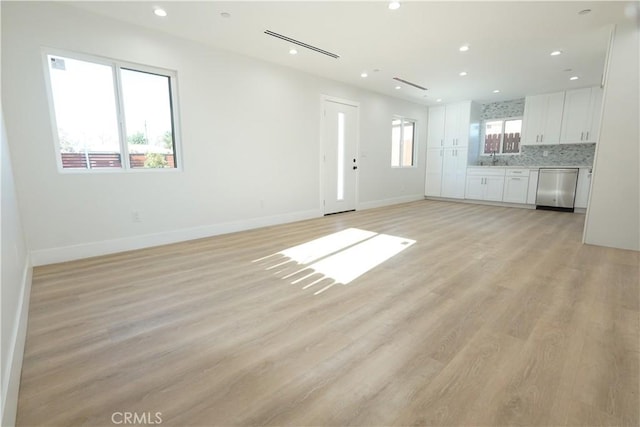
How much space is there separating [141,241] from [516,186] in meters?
7.60

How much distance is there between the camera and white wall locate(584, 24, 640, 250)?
3.31 m

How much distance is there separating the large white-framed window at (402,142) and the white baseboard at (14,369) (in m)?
6.86

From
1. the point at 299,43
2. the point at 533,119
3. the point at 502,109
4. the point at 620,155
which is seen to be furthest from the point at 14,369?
the point at 502,109

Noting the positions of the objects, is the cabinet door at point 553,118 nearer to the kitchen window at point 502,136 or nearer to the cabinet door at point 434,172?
the kitchen window at point 502,136

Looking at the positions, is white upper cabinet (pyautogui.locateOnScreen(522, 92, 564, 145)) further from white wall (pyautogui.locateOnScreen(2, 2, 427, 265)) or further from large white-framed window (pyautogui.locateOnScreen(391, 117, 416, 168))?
white wall (pyautogui.locateOnScreen(2, 2, 427, 265))

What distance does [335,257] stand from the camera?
10.5 ft

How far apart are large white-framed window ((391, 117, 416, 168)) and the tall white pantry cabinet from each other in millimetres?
609

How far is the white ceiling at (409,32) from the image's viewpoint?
296cm

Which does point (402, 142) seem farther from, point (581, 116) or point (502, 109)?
point (581, 116)

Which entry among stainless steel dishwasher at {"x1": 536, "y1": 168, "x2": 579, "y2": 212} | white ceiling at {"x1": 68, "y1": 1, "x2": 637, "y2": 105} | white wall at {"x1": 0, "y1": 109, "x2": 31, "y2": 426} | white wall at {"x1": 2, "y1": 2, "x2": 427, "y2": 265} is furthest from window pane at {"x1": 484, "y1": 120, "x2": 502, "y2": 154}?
white wall at {"x1": 0, "y1": 109, "x2": 31, "y2": 426}

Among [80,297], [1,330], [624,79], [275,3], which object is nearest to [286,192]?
[275,3]

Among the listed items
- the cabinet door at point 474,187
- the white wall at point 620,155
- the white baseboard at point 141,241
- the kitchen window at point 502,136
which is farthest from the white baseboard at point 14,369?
the kitchen window at point 502,136

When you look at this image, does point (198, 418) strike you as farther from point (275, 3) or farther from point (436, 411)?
point (275, 3)

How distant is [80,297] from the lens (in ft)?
7.43
